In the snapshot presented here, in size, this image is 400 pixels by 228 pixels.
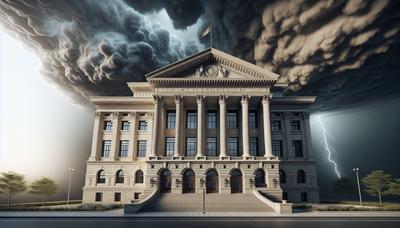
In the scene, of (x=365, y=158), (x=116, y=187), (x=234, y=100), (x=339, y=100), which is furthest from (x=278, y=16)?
(x=365, y=158)

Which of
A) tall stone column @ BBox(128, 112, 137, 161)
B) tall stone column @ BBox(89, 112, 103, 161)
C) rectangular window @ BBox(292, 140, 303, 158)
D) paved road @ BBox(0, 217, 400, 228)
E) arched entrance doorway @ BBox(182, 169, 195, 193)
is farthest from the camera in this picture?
rectangular window @ BBox(292, 140, 303, 158)

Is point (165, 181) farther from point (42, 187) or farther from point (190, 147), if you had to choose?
point (42, 187)

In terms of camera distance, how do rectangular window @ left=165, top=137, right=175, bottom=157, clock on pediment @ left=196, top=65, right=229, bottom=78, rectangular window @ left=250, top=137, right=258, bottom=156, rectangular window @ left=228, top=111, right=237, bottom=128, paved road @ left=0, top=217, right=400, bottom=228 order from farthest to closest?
rectangular window @ left=228, top=111, right=237, bottom=128 < rectangular window @ left=250, top=137, right=258, bottom=156 < rectangular window @ left=165, top=137, right=175, bottom=157 < clock on pediment @ left=196, top=65, right=229, bottom=78 < paved road @ left=0, top=217, right=400, bottom=228

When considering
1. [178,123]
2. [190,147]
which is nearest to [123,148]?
[190,147]

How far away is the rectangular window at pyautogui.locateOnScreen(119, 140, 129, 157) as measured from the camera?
44969 mm

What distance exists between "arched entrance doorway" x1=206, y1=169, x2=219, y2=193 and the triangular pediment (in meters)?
14.9

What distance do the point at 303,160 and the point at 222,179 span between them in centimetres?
1666

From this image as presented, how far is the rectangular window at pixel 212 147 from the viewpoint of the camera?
139 ft

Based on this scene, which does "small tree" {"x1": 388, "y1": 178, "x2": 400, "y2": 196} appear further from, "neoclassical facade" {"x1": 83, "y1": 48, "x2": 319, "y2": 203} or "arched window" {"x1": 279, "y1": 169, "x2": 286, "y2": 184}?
"arched window" {"x1": 279, "y1": 169, "x2": 286, "y2": 184}

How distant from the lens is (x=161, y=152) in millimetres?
41062

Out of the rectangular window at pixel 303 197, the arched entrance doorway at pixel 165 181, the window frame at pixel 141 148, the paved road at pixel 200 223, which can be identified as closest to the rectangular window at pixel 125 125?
the window frame at pixel 141 148

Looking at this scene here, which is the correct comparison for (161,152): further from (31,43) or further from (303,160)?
(31,43)

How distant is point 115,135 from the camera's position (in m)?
45.2

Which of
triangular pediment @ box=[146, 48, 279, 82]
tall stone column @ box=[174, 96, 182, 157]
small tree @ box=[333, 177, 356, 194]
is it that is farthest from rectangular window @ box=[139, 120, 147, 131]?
small tree @ box=[333, 177, 356, 194]
